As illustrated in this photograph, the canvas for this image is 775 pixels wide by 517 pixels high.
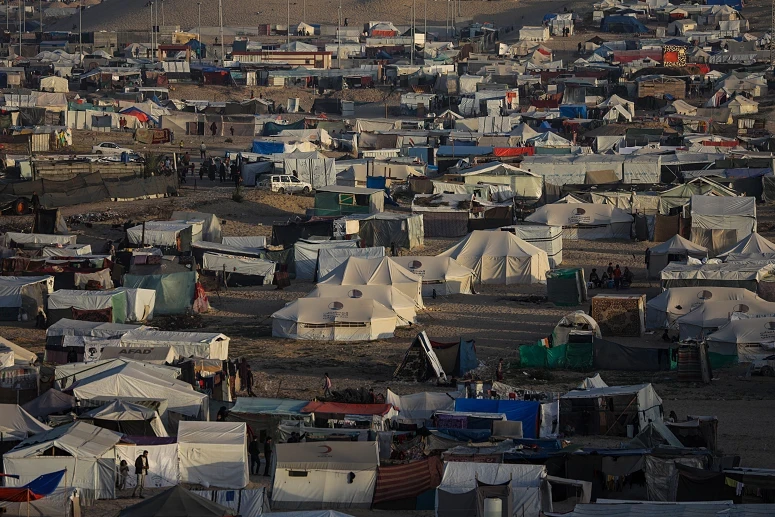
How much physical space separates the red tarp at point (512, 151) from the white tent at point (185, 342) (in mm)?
23260

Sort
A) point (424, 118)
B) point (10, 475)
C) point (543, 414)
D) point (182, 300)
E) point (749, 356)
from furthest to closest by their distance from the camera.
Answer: point (424, 118)
point (182, 300)
point (749, 356)
point (543, 414)
point (10, 475)

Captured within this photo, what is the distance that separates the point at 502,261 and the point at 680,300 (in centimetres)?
471

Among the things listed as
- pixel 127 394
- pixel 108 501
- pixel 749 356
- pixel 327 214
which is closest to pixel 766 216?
pixel 327 214

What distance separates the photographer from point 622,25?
89312mm

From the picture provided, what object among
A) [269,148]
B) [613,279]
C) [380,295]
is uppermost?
[269,148]

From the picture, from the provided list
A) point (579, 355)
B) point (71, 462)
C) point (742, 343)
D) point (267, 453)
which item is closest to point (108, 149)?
point (579, 355)

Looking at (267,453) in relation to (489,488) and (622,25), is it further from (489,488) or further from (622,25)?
(622,25)

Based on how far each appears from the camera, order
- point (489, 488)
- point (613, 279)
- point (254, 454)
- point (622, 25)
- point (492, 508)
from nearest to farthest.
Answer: point (492, 508) → point (489, 488) → point (254, 454) → point (613, 279) → point (622, 25)

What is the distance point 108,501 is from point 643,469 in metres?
5.69

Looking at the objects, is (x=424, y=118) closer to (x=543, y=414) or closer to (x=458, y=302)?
(x=458, y=302)

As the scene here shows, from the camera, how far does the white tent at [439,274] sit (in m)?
29.0

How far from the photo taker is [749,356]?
23438 mm

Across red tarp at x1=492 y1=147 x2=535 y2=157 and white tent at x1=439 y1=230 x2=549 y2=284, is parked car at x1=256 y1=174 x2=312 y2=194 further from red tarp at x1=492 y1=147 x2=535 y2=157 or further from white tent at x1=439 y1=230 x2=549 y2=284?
white tent at x1=439 y1=230 x2=549 y2=284

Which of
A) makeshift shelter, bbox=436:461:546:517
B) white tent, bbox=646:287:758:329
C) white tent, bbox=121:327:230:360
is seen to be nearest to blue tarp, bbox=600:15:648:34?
white tent, bbox=646:287:758:329
